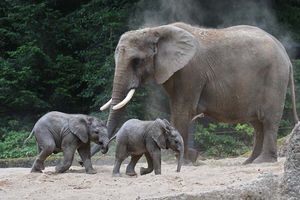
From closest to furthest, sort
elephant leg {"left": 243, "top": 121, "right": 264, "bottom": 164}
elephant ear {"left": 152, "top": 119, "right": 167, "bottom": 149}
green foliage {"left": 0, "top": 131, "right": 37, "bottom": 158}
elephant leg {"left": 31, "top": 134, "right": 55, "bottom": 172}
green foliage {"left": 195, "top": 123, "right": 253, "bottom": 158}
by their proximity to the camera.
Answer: elephant ear {"left": 152, "top": 119, "right": 167, "bottom": 149}
elephant leg {"left": 31, "top": 134, "right": 55, "bottom": 172}
elephant leg {"left": 243, "top": 121, "right": 264, "bottom": 164}
green foliage {"left": 0, "top": 131, "right": 37, "bottom": 158}
green foliage {"left": 195, "top": 123, "right": 253, "bottom": 158}

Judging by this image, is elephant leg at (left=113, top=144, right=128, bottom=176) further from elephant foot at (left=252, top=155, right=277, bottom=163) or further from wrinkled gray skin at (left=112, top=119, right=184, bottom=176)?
elephant foot at (left=252, top=155, right=277, bottom=163)

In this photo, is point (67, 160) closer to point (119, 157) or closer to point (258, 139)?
point (119, 157)

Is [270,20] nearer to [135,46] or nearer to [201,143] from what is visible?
[201,143]

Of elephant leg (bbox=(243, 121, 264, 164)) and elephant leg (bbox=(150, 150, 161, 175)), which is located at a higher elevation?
elephant leg (bbox=(150, 150, 161, 175))

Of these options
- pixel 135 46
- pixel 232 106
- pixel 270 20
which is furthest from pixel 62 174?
pixel 270 20

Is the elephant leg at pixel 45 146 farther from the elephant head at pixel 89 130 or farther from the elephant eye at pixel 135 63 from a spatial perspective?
the elephant eye at pixel 135 63

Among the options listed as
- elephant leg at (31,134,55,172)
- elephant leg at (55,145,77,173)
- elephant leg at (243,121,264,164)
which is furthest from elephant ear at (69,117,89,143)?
elephant leg at (243,121,264,164)

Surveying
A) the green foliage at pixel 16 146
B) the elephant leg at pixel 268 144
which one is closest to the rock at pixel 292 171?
the elephant leg at pixel 268 144

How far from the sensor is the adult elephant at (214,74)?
417 inches

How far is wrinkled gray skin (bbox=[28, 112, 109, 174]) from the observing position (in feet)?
29.7

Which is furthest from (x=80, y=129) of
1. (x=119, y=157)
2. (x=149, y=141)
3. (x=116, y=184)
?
(x=116, y=184)

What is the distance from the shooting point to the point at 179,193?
669 cm

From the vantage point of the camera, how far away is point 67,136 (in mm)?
9039

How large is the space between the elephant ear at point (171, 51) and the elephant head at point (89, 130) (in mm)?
1759
